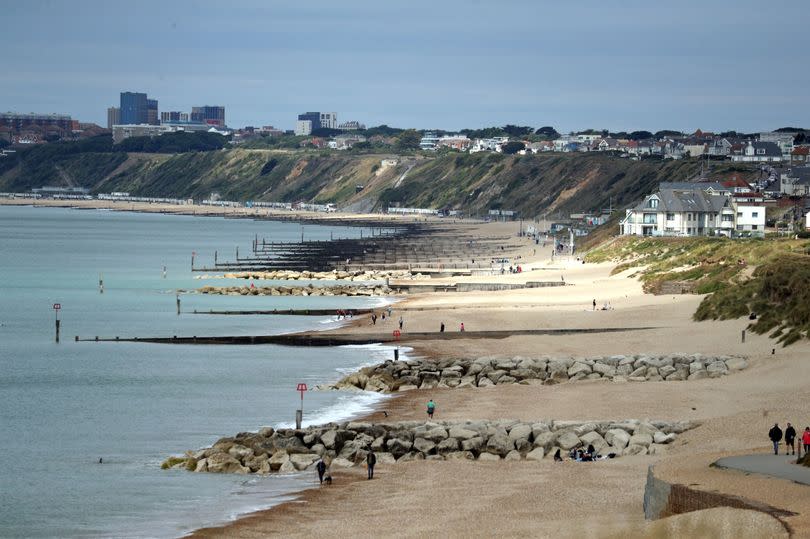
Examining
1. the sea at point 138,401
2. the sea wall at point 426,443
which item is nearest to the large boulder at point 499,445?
the sea wall at point 426,443

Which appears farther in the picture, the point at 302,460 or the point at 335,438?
the point at 335,438

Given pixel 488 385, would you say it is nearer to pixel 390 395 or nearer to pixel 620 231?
pixel 390 395

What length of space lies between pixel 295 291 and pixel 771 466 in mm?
58005

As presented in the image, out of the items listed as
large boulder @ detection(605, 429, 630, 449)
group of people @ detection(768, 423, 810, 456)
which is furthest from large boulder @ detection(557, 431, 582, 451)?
group of people @ detection(768, 423, 810, 456)

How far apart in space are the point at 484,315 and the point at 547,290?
1369cm

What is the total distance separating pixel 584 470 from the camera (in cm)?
2955

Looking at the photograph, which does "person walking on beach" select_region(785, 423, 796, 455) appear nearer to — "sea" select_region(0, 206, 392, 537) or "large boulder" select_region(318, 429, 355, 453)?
"sea" select_region(0, 206, 392, 537)

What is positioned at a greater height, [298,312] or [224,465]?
[298,312]

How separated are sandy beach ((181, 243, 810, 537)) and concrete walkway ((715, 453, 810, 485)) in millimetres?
474

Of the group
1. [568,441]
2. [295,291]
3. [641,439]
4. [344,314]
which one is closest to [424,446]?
[568,441]

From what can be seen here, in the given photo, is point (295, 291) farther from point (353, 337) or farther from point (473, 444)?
point (473, 444)

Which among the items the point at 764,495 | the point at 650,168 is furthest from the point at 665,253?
the point at 650,168

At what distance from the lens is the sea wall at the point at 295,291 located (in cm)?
8025

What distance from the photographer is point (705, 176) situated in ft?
455
